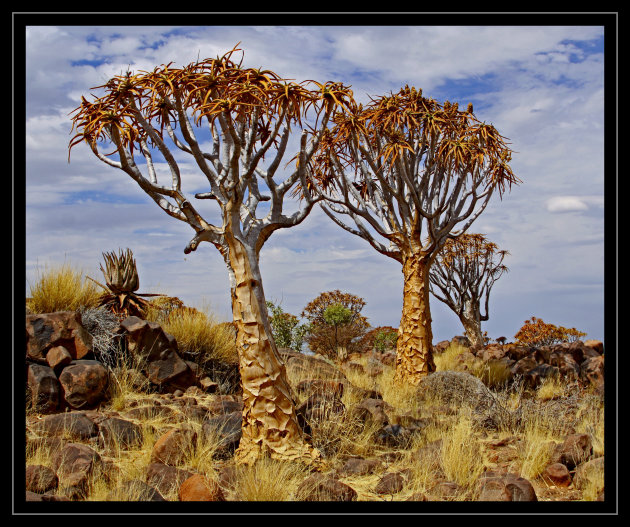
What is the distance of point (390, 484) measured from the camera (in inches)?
235

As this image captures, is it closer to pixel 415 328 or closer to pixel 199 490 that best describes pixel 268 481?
pixel 199 490

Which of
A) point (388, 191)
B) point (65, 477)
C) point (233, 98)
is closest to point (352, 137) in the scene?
point (388, 191)

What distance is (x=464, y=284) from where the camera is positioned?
21125mm

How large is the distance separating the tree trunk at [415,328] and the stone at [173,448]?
5889 mm

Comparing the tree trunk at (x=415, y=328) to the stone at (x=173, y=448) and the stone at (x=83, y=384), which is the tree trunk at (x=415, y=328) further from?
the stone at (x=173, y=448)

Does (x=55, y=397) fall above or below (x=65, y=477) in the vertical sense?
above

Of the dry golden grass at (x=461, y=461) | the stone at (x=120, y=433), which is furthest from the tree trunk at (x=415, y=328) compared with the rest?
the stone at (x=120, y=433)

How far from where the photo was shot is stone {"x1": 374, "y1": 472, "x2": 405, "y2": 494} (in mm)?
5949

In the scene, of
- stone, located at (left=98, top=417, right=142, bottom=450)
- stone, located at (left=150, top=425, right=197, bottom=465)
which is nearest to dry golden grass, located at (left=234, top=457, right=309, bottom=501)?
stone, located at (left=150, top=425, right=197, bottom=465)

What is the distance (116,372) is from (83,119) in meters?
4.01

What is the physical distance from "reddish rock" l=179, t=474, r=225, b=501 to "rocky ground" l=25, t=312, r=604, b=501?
12mm

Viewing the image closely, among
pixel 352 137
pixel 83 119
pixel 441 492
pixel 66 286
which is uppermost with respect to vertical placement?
pixel 352 137

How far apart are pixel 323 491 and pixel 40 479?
264cm

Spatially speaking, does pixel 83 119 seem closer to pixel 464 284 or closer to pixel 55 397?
pixel 55 397
